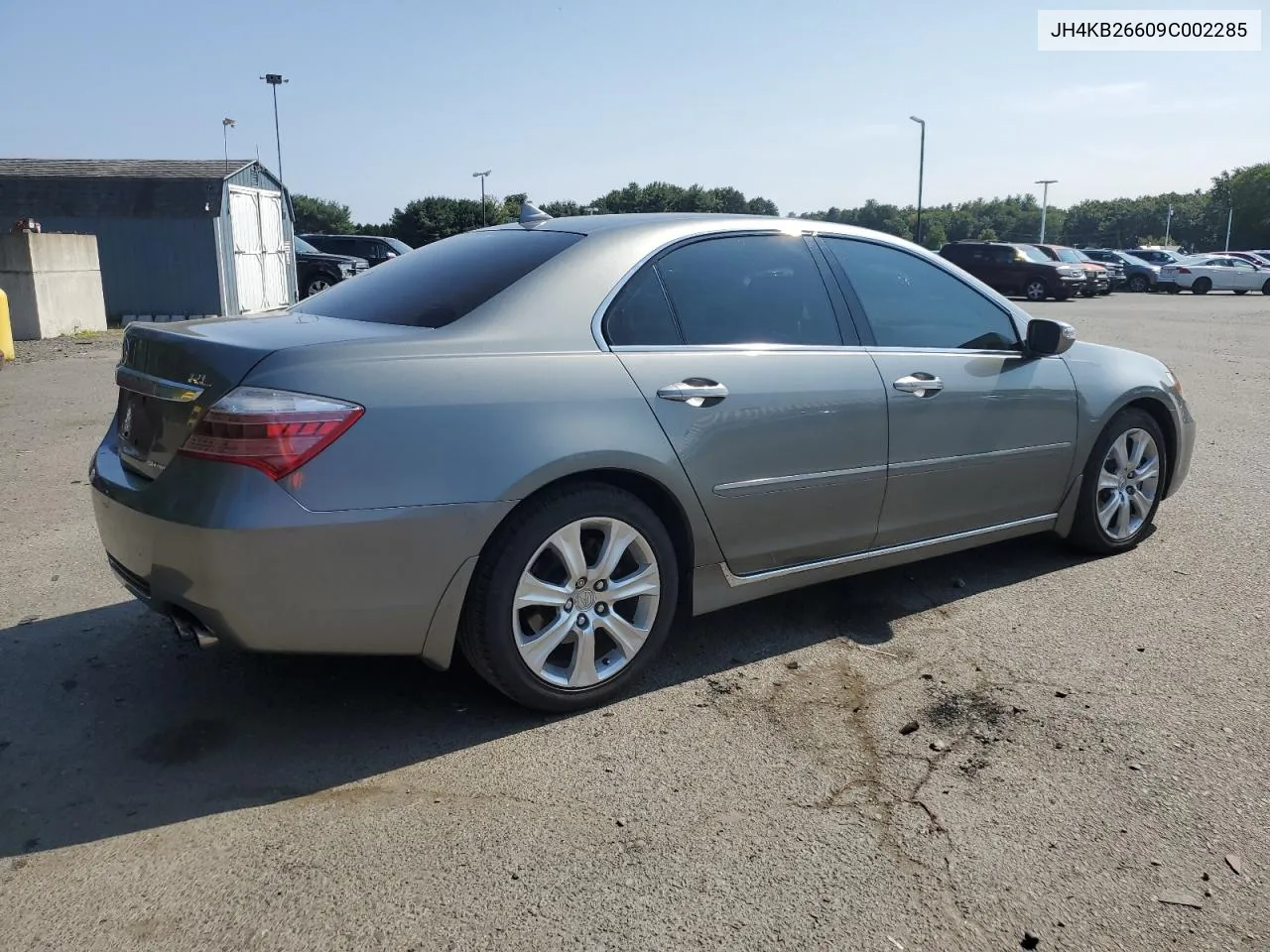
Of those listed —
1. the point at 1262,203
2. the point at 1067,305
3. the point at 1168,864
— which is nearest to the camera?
the point at 1168,864

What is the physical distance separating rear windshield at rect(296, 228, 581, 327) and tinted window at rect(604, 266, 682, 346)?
0.93 ft

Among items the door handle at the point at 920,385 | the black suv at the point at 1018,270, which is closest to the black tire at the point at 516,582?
the door handle at the point at 920,385

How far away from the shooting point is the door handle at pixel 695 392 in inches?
139

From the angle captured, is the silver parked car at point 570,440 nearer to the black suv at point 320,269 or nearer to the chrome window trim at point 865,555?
the chrome window trim at point 865,555

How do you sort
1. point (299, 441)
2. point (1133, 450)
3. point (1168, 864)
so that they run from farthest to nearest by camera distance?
1. point (1133, 450)
2. point (299, 441)
3. point (1168, 864)

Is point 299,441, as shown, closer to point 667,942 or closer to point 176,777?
point 176,777

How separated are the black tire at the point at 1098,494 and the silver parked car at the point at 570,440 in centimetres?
35

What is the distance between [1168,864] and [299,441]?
2508 millimetres

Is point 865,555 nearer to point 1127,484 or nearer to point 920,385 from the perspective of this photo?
point 920,385

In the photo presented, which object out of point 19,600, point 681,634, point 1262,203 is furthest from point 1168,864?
point 1262,203

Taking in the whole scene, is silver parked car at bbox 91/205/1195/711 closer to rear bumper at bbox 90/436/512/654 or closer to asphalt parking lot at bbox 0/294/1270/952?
rear bumper at bbox 90/436/512/654

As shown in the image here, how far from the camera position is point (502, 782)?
10.0 ft

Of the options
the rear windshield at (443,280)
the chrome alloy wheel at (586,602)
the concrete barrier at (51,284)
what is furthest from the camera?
the concrete barrier at (51,284)

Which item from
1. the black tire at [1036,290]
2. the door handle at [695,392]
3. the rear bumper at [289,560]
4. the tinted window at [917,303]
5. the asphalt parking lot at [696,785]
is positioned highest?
the tinted window at [917,303]
